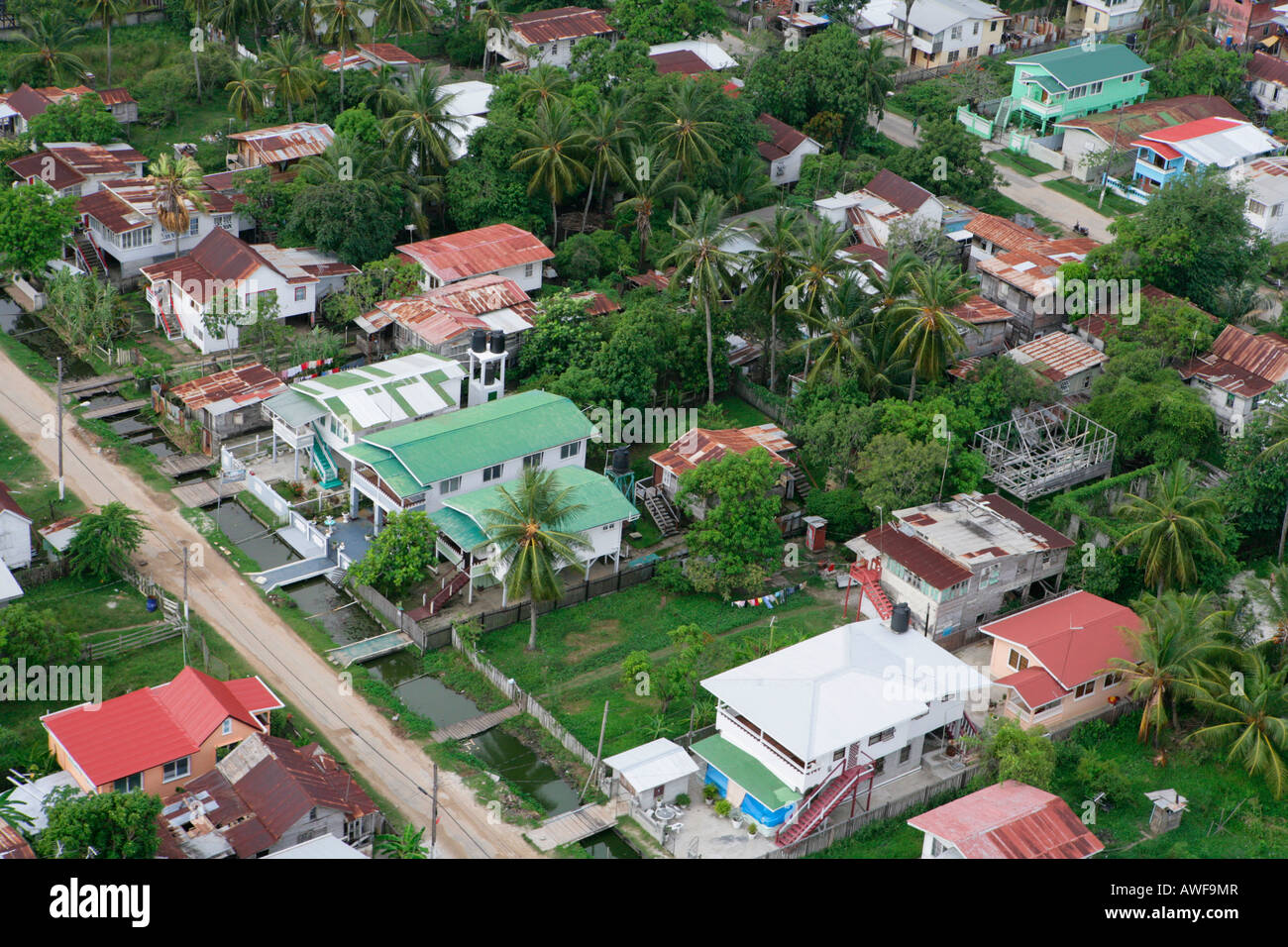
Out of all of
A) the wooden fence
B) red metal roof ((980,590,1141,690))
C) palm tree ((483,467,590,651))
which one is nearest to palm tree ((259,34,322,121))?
palm tree ((483,467,590,651))

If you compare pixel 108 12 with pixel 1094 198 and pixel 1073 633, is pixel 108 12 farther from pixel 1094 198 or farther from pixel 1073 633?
pixel 1073 633

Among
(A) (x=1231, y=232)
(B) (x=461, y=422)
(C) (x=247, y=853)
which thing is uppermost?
(A) (x=1231, y=232)

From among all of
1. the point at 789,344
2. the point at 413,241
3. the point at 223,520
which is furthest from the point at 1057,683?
the point at 413,241

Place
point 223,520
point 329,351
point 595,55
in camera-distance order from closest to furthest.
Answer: point 223,520 → point 329,351 → point 595,55

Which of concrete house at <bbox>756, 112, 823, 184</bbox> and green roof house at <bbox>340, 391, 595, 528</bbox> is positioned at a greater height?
concrete house at <bbox>756, 112, 823, 184</bbox>

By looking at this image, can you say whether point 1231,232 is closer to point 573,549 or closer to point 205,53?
point 573,549

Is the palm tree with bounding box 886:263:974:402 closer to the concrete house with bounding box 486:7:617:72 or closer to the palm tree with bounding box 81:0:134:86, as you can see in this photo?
the concrete house with bounding box 486:7:617:72

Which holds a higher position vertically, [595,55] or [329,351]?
[595,55]

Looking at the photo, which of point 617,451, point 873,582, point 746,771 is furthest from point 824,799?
point 617,451
